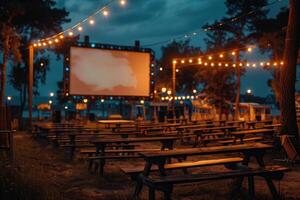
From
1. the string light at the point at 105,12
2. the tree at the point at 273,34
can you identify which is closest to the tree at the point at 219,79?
the tree at the point at 273,34

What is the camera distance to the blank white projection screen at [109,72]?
20.5 meters

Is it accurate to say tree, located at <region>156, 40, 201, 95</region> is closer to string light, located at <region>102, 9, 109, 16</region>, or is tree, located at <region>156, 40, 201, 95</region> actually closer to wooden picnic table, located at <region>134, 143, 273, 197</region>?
string light, located at <region>102, 9, 109, 16</region>

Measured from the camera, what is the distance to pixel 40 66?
33438 mm

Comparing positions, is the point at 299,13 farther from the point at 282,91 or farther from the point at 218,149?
the point at 218,149

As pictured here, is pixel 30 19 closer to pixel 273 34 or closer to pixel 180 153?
pixel 273 34

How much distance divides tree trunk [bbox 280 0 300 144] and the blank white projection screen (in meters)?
12.7

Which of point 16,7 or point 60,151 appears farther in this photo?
point 16,7

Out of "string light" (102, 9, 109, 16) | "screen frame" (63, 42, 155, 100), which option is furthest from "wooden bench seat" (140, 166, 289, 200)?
"screen frame" (63, 42, 155, 100)

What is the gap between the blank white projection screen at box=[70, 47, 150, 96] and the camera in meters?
20.5

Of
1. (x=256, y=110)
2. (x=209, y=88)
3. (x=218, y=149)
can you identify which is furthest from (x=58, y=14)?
(x=218, y=149)

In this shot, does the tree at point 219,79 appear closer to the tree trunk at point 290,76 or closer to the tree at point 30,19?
the tree at point 30,19

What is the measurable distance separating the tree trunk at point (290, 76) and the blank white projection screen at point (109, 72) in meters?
12.7

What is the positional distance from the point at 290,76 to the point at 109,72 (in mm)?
13081

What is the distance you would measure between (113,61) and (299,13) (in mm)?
13354
